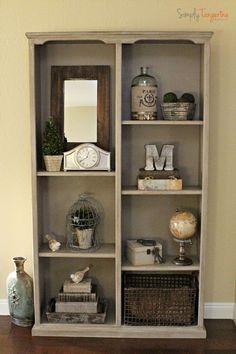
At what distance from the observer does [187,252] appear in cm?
311

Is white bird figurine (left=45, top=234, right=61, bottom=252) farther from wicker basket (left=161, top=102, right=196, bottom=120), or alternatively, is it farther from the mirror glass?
wicker basket (left=161, top=102, right=196, bottom=120)

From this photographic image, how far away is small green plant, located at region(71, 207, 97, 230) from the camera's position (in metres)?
2.91

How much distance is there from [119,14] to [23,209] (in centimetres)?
138

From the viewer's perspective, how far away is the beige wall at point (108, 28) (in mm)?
2930

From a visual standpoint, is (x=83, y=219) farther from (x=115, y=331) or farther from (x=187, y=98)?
(x=187, y=98)

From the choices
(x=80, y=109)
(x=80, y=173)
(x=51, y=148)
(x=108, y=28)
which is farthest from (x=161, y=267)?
(x=108, y=28)

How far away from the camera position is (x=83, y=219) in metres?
2.92

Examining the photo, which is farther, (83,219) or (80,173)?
(83,219)

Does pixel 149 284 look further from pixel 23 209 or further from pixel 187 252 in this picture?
pixel 23 209

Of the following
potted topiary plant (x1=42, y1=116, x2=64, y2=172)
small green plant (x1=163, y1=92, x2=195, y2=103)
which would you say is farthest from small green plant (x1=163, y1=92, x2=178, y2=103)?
potted topiary plant (x1=42, y1=116, x2=64, y2=172)

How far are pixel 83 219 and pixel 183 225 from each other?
0.61 metres

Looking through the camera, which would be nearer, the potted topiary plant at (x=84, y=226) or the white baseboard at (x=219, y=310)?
the potted topiary plant at (x=84, y=226)

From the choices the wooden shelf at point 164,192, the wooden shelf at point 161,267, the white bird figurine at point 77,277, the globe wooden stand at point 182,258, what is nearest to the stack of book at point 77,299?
the white bird figurine at point 77,277

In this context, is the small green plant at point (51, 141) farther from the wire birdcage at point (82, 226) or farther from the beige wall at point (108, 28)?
the wire birdcage at point (82, 226)
